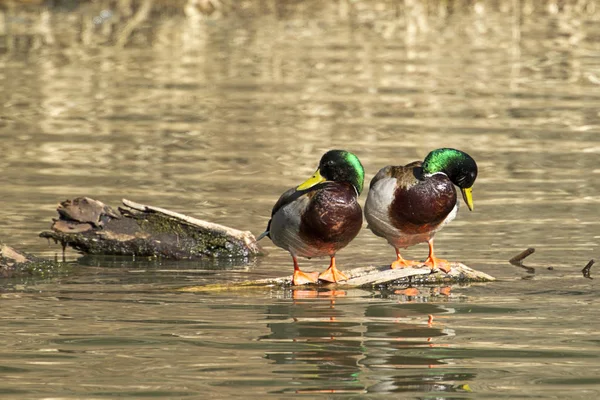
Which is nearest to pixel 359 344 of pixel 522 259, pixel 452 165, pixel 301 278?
pixel 301 278

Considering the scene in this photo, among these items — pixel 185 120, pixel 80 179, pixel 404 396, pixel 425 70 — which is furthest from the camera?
pixel 425 70

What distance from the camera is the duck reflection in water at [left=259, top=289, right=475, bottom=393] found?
6.29m

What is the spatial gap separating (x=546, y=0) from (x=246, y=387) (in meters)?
29.4

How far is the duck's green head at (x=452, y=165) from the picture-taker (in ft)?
27.5

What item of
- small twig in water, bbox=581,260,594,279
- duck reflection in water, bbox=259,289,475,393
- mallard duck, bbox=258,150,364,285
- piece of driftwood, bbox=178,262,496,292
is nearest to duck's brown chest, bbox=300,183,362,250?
mallard duck, bbox=258,150,364,285

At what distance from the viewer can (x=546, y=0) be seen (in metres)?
34.4

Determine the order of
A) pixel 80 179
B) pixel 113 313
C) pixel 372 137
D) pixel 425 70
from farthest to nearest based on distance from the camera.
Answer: pixel 425 70 < pixel 372 137 < pixel 80 179 < pixel 113 313

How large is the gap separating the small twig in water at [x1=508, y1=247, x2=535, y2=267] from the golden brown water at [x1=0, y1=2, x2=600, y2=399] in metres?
0.10

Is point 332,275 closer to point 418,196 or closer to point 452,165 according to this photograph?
point 418,196

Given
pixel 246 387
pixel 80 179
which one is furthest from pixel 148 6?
pixel 246 387

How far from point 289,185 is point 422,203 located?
460 centimetres

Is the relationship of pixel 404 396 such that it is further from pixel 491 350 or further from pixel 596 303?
pixel 596 303

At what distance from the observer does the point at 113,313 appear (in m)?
7.77

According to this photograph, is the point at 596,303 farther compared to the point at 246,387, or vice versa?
the point at 596,303
